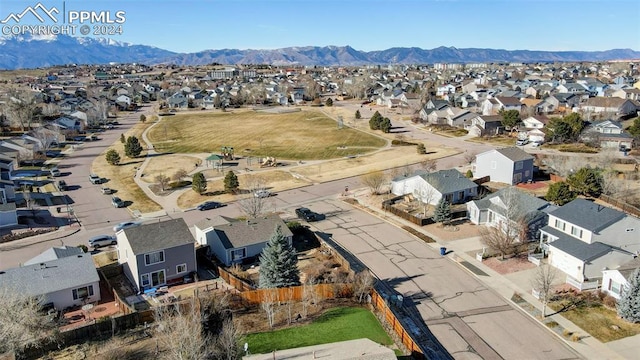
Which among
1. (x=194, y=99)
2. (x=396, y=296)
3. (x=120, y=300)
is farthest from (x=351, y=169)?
(x=194, y=99)

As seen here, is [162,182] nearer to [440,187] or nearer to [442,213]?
[440,187]

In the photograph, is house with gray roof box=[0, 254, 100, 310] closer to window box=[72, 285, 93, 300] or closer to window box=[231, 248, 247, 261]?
window box=[72, 285, 93, 300]

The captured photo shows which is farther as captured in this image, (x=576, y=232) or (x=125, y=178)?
(x=125, y=178)

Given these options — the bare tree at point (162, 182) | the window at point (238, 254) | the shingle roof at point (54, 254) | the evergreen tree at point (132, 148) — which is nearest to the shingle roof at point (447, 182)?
the window at point (238, 254)

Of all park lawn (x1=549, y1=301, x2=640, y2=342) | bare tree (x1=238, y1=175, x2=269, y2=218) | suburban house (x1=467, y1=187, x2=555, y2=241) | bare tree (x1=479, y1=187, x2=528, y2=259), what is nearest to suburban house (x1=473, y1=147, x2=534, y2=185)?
suburban house (x1=467, y1=187, x2=555, y2=241)

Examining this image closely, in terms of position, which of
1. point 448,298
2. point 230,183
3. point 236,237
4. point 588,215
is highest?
point 588,215

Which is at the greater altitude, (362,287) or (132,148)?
(132,148)

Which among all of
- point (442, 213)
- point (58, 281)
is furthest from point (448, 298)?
point (58, 281)

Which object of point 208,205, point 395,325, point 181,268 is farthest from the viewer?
point 208,205
